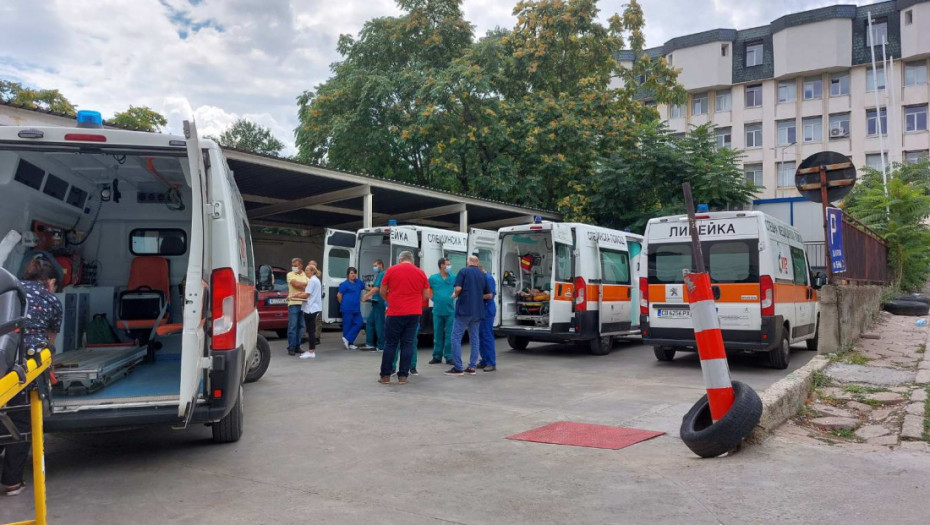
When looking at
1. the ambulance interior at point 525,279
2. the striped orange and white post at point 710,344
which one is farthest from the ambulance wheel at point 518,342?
the striped orange and white post at point 710,344

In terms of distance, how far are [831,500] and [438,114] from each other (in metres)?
21.1

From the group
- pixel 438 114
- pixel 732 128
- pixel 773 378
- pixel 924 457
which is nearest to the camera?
pixel 924 457

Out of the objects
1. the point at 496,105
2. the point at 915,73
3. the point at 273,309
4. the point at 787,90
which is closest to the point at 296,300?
the point at 273,309

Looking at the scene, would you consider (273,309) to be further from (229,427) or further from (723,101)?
(723,101)

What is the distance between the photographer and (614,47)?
25625mm

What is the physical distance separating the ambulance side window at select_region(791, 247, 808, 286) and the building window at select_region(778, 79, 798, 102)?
36.7 m

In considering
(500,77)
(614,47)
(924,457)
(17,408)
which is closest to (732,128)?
(614,47)

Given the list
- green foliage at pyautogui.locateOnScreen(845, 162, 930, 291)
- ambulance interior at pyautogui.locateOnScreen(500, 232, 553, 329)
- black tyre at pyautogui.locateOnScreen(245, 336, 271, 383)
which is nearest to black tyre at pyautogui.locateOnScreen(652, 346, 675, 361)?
ambulance interior at pyautogui.locateOnScreen(500, 232, 553, 329)

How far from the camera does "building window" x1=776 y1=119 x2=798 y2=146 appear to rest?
4416 cm

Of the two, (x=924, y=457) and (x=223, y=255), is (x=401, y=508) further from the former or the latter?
(x=924, y=457)

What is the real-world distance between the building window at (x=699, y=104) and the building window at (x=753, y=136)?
3269mm

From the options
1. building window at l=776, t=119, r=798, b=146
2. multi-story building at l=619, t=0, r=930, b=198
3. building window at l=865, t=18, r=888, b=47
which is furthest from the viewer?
building window at l=776, t=119, r=798, b=146

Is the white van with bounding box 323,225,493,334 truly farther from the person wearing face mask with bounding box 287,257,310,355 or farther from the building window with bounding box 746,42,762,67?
the building window with bounding box 746,42,762,67

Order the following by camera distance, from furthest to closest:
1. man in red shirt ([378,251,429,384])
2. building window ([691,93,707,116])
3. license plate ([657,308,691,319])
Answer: building window ([691,93,707,116]) < license plate ([657,308,691,319]) < man in red shirt ([378,251,429,384])
